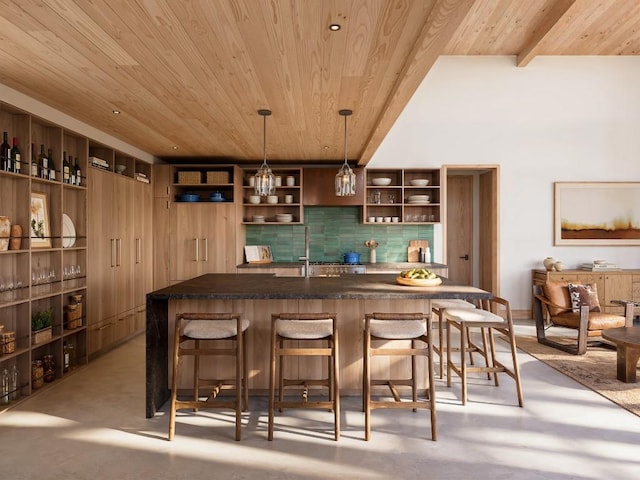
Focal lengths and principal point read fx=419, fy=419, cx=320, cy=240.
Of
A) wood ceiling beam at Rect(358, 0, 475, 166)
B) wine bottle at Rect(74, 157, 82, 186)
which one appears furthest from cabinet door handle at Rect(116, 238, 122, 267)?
wood ceiling beam at Rect(358, 0, 475, 166)

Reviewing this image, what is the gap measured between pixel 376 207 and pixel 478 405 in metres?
3.93

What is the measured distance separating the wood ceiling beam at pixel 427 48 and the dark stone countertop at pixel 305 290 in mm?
1485

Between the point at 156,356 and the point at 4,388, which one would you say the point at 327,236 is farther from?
the point at 4,388

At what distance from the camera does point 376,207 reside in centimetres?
671

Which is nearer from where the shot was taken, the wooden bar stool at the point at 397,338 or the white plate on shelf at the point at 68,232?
the wooden bar stool at the point at 397,338

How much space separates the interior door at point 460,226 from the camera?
7551 millimetres

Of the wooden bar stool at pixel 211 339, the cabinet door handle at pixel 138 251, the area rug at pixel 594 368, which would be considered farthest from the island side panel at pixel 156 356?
the area rug at pixel 594 368

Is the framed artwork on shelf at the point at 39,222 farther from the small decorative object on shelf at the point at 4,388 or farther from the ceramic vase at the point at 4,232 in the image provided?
the small decorative object on shelf at the point at 4,388

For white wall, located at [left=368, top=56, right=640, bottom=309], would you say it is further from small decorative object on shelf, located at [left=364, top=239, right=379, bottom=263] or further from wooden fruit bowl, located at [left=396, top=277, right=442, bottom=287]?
wooden fruit bowl, located at [left=396, top=277, right=442, bottom=287]

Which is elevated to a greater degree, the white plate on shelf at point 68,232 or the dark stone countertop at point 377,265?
the white plate on shelf at point 68,232

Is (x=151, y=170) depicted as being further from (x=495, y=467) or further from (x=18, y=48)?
(x=495, y=467)

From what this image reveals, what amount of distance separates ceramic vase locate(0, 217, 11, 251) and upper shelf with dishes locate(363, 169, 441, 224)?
4.41 metres

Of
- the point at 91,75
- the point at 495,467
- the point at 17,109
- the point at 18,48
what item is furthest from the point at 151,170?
the point at 495,467

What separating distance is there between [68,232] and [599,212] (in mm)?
7320
